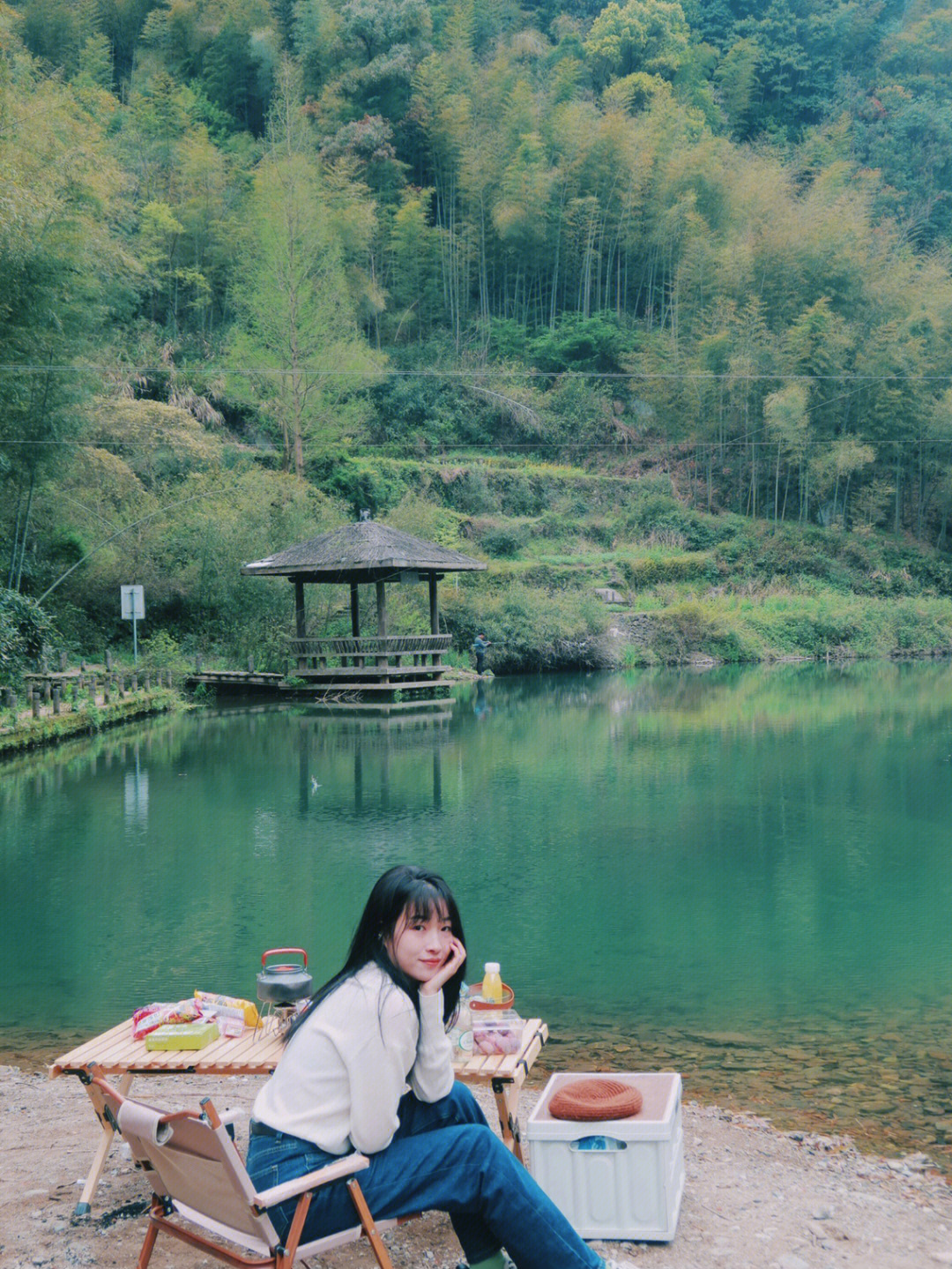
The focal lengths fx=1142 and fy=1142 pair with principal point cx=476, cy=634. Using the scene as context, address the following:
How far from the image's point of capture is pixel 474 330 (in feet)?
141

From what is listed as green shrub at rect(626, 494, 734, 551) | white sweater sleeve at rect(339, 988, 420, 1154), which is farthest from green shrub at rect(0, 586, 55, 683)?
green shrub at rect(626, 494, 734, 551)

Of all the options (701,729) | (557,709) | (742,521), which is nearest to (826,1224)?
(701,729)

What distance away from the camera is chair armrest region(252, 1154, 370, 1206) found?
2287 mm

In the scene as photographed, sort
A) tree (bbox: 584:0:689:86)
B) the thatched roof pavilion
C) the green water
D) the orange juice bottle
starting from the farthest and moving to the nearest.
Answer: tree (bbox: 584:0:689:86)
the thatched roof pavilion
the green water
the orange juice bottle

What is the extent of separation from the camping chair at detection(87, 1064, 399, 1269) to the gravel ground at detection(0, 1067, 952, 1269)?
1.55ft

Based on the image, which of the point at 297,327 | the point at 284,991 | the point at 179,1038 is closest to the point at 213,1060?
the point at 179,1038

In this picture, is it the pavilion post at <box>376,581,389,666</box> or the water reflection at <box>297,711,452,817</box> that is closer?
the water reflection at <box>297,711,452,817</box>

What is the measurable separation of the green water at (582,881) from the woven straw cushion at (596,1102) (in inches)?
46.6

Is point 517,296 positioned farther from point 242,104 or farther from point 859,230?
point 242,104

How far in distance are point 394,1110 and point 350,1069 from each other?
0.14 m

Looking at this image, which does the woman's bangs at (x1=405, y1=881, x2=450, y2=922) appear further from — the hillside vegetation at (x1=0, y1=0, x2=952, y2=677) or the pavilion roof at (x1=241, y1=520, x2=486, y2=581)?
the pavilion roof at (x1=241, y1=520, x2=486, y2=581)

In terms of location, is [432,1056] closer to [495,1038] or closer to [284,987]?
[495,1038]

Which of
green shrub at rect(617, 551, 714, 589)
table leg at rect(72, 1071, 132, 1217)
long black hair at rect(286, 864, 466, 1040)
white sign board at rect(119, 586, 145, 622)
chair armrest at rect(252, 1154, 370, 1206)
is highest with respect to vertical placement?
green shrub at rect(617, 551, 714, 589)

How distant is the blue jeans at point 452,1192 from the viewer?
2410 mm
